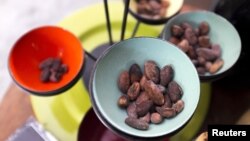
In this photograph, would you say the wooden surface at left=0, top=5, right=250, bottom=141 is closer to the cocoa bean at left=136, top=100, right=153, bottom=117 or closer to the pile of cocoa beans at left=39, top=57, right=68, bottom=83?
the pile of cocoa beans at left=39, top=57, right=68, bottom=83

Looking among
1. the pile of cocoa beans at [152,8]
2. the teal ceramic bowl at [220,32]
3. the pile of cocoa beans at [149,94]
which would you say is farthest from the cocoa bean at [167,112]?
the pile of cocoa beans at [152,8]

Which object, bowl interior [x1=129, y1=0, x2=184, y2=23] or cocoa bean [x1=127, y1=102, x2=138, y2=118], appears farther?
bowl interior [x1=129, y1=0, x2=184, y2=23]

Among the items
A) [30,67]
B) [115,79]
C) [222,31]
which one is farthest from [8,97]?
[222,31]

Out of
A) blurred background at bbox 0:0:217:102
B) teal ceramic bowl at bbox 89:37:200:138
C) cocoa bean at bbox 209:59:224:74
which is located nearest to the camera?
teal ceramic bowl at bbox 89:37:200:138

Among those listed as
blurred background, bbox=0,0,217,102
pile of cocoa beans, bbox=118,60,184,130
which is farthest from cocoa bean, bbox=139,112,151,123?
blurred background, bbox=0,0,217,102

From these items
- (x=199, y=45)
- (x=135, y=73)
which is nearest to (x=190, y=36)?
(x=199, y=45)

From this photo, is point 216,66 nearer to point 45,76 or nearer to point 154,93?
point 154,93

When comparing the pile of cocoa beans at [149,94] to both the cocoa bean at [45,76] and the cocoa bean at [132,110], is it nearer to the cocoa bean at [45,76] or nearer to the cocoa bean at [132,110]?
the cocoa bean at [132,110]
